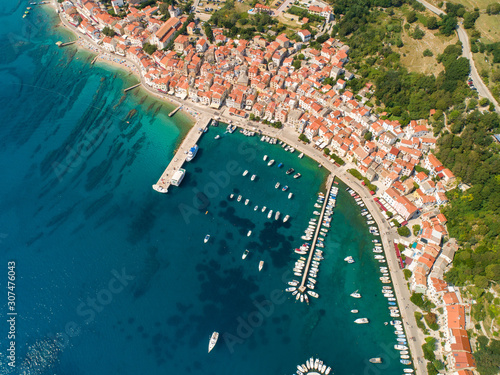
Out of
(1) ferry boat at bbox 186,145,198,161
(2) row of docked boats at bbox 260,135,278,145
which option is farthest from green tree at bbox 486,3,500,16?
(1) ferry boat at bbox 186,145,198,161

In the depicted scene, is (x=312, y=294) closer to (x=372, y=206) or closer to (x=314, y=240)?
(x=314, y=240)

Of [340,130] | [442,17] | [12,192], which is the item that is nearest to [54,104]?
[12,192]

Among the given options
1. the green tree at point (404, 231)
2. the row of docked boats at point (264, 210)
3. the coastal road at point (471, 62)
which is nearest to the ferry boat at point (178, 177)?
the row of docked boats at point (264, 210)

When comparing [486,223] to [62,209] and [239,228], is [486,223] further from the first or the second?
[62,209]

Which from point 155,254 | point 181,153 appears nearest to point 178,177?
point 181,153

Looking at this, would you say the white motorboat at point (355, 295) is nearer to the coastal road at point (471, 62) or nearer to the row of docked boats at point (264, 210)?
the row of docked boats at point (264, 210)

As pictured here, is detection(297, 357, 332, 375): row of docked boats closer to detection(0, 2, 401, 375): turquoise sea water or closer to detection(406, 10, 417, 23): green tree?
detection(0, 2, 401, 375): turquoise sea water
